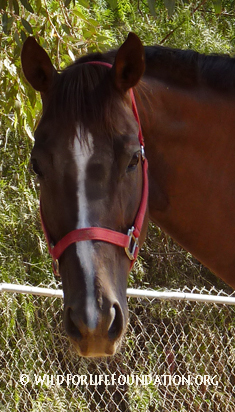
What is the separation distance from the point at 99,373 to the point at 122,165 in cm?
237

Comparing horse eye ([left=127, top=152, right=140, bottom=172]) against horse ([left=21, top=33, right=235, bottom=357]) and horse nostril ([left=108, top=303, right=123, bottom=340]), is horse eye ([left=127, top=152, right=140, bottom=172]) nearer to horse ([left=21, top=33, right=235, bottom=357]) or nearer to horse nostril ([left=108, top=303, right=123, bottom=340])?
horse ([left=21, top=33, right=235, bottom=357])

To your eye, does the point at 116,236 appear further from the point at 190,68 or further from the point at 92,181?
the point at 190,68

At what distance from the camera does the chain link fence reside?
11.1 feet

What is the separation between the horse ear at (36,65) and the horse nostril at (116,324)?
79 centimetres

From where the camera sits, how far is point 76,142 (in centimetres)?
145

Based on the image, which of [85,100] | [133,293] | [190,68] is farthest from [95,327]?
[133,293]

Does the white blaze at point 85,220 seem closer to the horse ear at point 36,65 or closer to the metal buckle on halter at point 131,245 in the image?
the metal buckle on halter at point 131,245

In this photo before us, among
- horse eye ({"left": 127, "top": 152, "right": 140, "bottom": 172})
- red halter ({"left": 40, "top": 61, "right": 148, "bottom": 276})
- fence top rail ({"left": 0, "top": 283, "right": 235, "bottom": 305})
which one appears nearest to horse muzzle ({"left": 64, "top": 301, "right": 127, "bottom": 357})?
red halter ({"left": 40, "top": 61, "right": 148, "bottom": 276})

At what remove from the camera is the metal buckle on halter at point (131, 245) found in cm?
151

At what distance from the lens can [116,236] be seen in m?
1.44

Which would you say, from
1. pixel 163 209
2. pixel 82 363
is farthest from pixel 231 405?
pixel 163 209

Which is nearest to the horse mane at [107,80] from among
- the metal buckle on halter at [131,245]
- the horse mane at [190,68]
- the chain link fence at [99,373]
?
the horse mane at [190,68]

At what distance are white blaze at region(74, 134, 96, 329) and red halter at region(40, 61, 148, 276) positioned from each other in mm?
19

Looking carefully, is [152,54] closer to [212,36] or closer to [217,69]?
[217,69]
